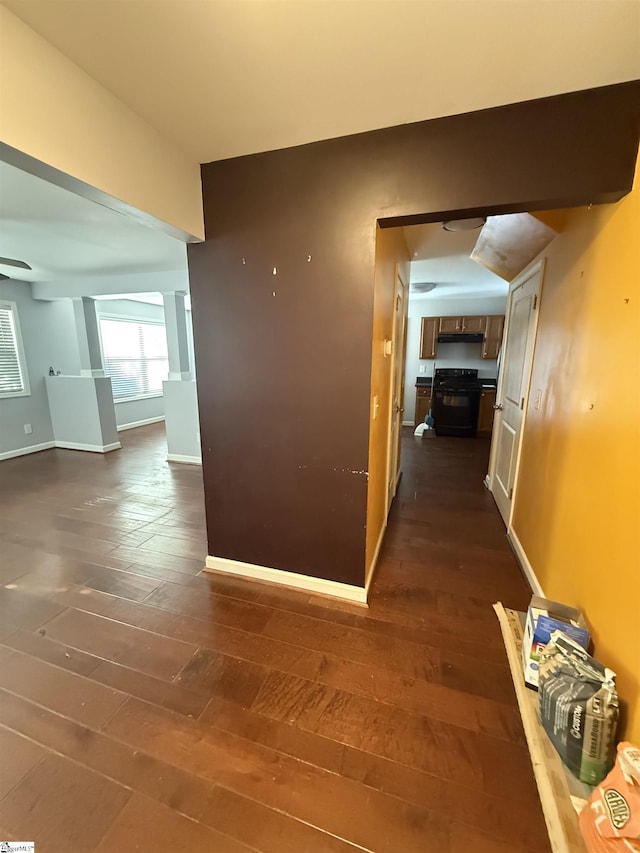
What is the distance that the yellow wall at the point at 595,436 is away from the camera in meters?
1.27

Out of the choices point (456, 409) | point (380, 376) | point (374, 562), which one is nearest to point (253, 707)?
point (374, 562)

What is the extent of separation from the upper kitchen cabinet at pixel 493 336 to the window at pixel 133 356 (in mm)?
Result: 6222

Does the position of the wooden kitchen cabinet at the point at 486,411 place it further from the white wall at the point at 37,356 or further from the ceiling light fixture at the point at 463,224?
the white wall at the point at 37,356

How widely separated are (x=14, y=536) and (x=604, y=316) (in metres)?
4.33

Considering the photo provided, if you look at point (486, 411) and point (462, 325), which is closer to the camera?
point (486, 411)

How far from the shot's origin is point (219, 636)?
6.23ft

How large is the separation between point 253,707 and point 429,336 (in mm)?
6258

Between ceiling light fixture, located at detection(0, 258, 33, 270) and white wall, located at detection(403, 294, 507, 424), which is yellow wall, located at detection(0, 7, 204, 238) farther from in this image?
white wall, located at detection(403, 294, 507, 424)

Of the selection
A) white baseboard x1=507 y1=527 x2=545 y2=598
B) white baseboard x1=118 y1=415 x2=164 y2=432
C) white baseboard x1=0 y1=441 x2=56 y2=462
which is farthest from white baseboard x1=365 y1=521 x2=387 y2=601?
white baseboard x1=118 y1=415 x2=164 y2=432

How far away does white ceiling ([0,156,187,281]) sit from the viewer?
2288 mm

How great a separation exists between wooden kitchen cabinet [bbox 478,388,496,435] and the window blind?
741 centimetres

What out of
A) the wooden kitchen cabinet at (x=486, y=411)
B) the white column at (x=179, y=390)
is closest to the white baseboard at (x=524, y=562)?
the wooden kitchen cabinet at (x=486, y=411)

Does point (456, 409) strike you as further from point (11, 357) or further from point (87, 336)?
point (11, 357)

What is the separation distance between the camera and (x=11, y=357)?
5.12 metres
